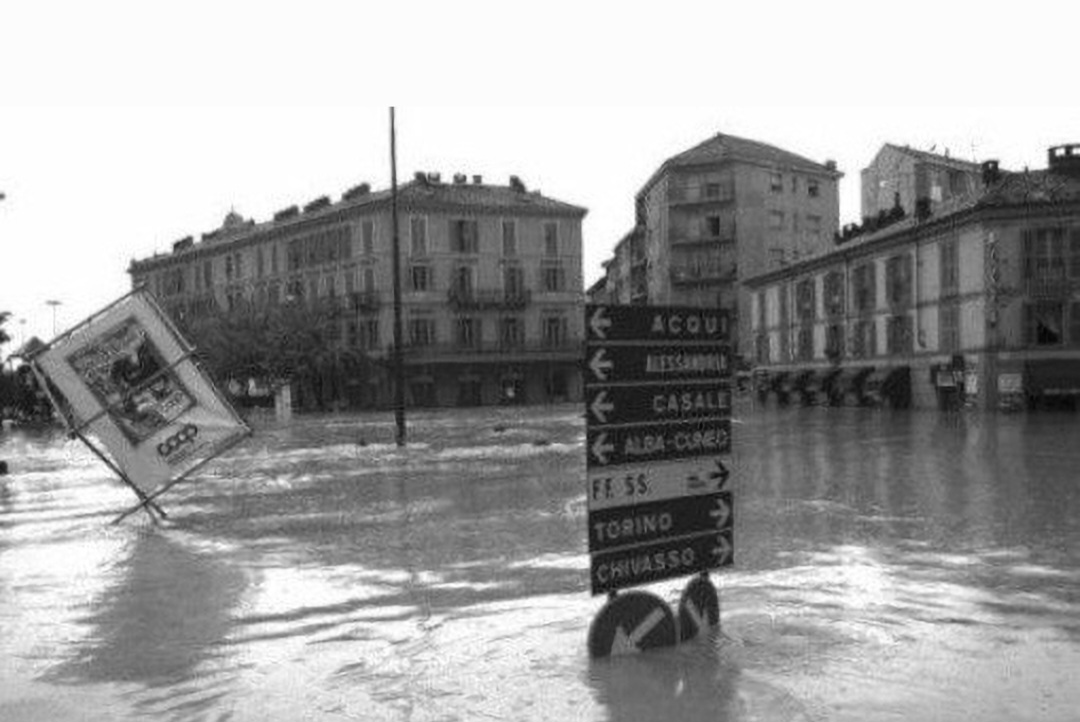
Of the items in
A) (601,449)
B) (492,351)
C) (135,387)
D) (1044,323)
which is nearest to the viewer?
(601,449)

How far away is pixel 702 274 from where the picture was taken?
8944 cm

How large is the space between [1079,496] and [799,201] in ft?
261

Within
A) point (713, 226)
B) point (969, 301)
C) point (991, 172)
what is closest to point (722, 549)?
point (969, 301)

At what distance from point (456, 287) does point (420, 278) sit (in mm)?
2545

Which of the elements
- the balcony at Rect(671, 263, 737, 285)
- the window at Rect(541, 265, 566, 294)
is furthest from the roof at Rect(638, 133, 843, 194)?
the window at Rect(541, 265, 566, 294)

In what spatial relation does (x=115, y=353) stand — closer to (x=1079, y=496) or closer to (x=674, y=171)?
(x=1079, y=496)

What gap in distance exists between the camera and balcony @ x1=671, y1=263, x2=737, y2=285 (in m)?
88.6

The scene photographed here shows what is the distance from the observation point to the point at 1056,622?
25.3 feet

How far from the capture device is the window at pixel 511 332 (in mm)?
83062

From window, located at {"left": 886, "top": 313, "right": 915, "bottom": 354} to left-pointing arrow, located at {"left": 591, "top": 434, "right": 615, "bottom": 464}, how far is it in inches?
2136

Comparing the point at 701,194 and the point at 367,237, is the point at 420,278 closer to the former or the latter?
the point at 367,237

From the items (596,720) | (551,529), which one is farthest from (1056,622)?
(551,529)

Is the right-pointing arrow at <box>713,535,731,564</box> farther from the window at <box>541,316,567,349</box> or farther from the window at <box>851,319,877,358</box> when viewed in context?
the window at <box>541,316,567,349</box>

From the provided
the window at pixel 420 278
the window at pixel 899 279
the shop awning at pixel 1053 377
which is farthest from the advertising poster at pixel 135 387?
the window at pixel 420 278
